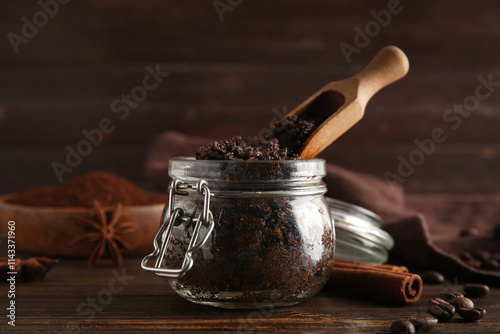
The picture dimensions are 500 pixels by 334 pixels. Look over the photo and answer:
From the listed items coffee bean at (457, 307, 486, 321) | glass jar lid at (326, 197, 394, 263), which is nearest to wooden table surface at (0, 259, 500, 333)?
coffee bean at (457, 307, 486, 321)

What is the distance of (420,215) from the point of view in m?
1.31

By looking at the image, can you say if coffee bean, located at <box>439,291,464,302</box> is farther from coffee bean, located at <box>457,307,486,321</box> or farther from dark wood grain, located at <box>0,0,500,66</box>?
dark wood grain, located at <box>0,0,500,66</box>

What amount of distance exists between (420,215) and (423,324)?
0.57 meters

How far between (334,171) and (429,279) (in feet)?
1.75

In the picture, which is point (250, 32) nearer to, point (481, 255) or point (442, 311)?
point (481, 255)

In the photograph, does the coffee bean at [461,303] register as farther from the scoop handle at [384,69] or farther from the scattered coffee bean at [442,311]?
the scoop handle at [384,69]

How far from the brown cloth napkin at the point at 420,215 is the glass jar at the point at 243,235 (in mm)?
450

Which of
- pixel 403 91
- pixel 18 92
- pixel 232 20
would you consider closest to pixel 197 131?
pixel 232 20

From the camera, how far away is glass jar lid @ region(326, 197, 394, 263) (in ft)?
3.66

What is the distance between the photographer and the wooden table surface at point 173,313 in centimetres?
79

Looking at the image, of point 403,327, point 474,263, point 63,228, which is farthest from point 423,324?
point 63,228

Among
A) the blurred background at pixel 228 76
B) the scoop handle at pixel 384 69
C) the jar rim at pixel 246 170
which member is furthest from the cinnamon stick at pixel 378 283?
the blurred background at pixel 228 76

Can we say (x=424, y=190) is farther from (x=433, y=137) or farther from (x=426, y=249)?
(x=426, y=249)

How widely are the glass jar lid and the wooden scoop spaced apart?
0.63 feet
